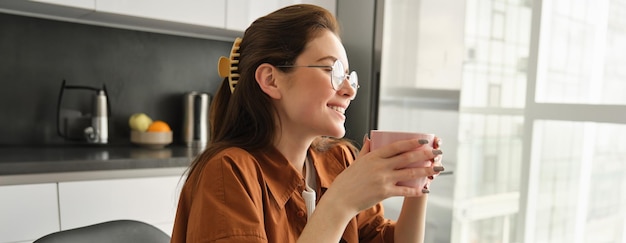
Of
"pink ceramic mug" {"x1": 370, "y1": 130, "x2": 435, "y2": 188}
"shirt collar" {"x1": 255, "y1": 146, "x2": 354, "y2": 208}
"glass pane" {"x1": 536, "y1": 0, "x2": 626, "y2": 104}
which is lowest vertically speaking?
"shirt collar" {"x1": 255, "y1": 146, "x2": 354, "y2": 208}

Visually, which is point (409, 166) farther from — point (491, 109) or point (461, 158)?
point (491, 109)

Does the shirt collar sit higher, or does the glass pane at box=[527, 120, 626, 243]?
the shirt collar

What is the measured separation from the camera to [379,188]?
0.72m

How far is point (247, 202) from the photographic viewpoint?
30.5 inches

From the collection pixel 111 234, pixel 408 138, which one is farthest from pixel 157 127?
pixel 408 138

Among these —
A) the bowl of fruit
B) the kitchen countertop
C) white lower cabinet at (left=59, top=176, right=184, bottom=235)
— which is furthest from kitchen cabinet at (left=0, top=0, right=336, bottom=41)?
white lower cabinet at (left=59, top=176, right=184, bottom=235)

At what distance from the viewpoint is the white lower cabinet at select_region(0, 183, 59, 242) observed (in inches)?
62.1

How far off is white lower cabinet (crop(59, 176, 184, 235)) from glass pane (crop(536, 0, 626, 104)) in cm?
197

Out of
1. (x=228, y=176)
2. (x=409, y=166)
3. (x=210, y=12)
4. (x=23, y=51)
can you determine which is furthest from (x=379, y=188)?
(x=23, y=51)

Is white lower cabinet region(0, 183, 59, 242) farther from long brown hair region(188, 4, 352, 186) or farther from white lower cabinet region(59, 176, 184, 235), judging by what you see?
long brown hair region(188, 4, 352, 186)

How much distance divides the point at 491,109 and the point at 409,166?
7.59 ft

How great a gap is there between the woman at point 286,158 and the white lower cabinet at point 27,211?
0.98 m

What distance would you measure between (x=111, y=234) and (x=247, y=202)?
0.33m

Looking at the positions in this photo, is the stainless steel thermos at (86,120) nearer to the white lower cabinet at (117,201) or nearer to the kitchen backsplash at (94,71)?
the kitchen backsplash at (94,71)
